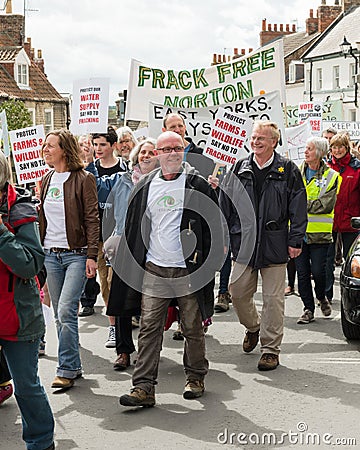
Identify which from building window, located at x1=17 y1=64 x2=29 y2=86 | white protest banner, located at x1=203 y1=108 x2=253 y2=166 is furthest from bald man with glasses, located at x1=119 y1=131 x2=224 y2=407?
building window, located at x1=17 y1=64 x2=29 y2=86

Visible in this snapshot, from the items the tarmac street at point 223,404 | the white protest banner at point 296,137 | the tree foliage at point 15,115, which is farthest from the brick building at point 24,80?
the tarmac street at point 223,404

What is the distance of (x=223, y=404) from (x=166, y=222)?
1.39 metres

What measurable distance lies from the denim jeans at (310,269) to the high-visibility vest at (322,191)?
0.76 feet

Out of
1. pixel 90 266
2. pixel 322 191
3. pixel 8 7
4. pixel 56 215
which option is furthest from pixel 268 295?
pixel 8 7

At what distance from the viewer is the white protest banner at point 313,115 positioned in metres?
19.6

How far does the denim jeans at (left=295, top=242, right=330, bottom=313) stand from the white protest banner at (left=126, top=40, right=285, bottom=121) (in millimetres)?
3202

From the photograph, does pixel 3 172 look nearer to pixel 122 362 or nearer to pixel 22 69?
pixel 122 362

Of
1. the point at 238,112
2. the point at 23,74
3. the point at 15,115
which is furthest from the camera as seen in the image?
the point at 23,74

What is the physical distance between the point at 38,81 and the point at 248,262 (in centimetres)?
3834

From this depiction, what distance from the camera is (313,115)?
790 inches

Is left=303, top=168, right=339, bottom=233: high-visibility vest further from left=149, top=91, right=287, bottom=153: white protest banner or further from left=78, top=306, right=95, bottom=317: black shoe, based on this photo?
left=78, top=306, right=95, bottom=317: black shoe

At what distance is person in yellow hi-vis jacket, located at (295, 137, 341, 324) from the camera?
9648 mm

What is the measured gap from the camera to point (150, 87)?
12.8 m

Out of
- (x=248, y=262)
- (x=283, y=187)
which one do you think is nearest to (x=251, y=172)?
(x=283, y=187)
